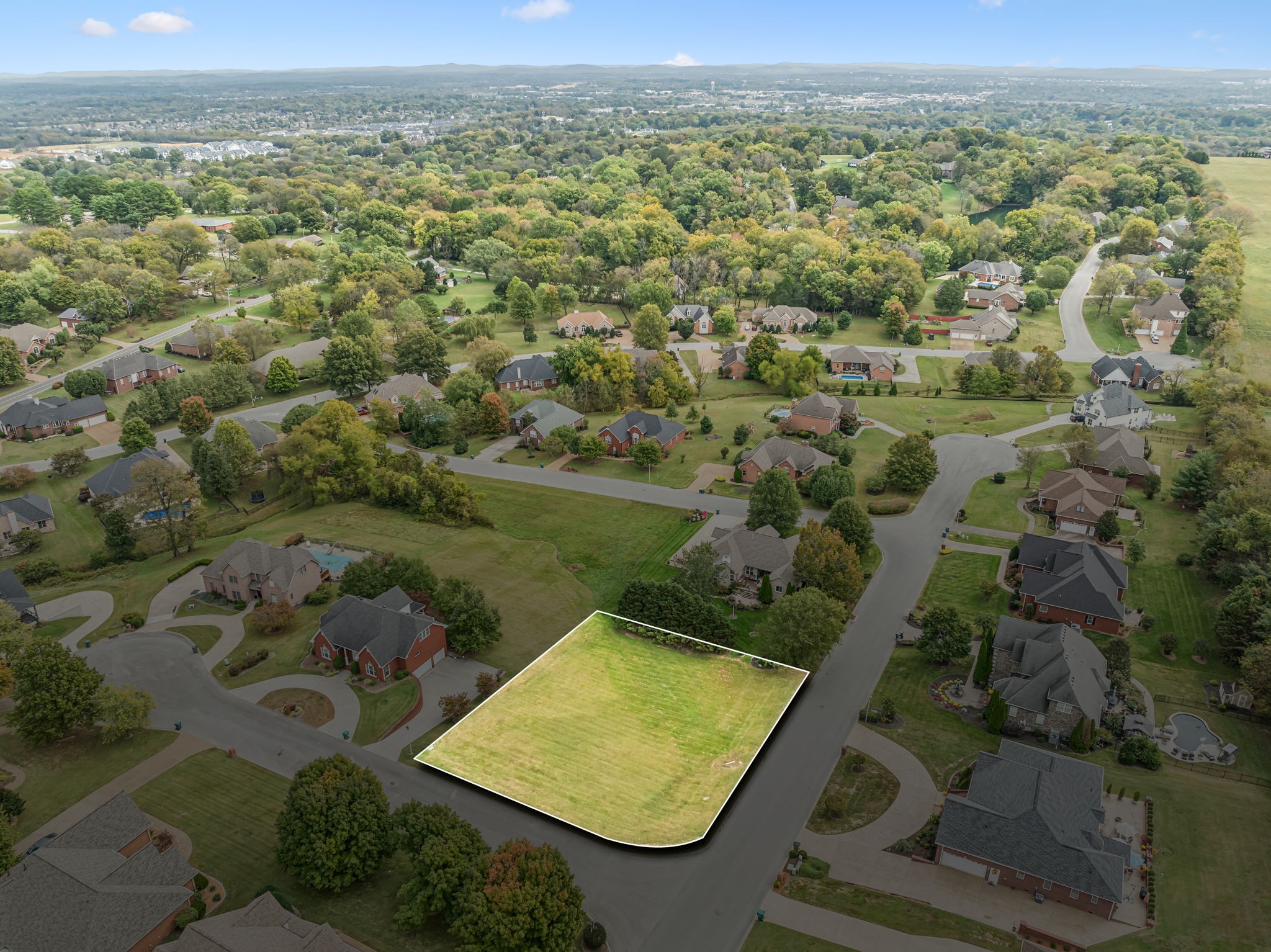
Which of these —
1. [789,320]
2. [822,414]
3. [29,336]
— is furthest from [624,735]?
[29,336]

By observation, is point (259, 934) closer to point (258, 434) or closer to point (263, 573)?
point (263, 573)

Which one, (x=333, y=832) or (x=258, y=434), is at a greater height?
(x=258, y=434)

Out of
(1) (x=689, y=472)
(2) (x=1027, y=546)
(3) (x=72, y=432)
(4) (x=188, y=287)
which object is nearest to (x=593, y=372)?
(1) (x=689, y=472)

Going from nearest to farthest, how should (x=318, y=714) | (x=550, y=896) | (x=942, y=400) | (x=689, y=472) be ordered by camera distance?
(x=550, y=896)
(x=318, y=714)
(x=689, y=472)
(x=942, y=400)

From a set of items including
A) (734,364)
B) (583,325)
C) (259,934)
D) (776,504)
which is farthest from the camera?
(583,325)

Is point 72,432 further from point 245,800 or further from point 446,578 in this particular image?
point 245,800

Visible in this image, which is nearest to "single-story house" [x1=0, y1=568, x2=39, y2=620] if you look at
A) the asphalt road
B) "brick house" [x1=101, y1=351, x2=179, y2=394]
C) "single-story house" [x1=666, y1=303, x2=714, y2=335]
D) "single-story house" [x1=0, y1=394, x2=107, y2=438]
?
the asphalt road
